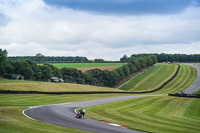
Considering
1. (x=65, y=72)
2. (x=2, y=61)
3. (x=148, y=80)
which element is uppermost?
(x=2, y=61)

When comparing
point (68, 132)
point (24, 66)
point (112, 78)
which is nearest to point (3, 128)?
point (68, 132)

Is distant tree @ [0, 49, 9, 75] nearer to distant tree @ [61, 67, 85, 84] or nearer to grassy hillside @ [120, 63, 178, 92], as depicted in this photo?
distant tree @ [61, 67, 85, 84]

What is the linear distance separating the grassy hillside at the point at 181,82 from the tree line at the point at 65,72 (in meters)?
26.8

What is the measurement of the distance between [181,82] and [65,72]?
52988 millimetres

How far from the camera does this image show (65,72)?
130m

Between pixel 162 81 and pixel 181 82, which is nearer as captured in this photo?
pixel 181 82

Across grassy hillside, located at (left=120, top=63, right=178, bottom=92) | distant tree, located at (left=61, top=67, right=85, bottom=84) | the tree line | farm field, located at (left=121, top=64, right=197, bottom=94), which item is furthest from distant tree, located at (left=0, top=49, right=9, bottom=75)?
farm field, located at (left=121, top=64, right=197, bottom=94)

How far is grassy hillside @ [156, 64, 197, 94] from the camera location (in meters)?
119

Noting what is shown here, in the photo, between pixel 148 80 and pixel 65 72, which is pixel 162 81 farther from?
pixel 65 72

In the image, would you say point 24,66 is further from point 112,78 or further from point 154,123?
point 154,123

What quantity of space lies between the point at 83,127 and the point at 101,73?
11953cm

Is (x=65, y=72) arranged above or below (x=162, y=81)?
above

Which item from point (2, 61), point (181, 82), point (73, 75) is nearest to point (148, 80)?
point (181, 82)

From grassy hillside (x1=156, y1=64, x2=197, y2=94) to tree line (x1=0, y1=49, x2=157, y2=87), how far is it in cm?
2681
